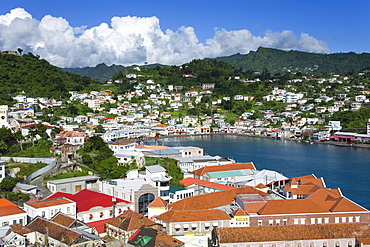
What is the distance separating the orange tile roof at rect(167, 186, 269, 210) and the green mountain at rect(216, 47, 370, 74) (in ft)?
255

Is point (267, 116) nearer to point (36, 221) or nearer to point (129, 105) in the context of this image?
point (129, 105)

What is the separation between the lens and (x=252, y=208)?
10031 mm

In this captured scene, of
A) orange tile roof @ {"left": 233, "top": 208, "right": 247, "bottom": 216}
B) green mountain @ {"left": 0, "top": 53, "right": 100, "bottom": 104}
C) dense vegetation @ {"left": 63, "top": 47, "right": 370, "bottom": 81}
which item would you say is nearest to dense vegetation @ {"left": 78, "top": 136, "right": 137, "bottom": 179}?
orange tile roof @ {"left": 233, "top": 208, "right": 247, "bottom": 216}

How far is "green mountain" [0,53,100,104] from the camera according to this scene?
3506 centimetres

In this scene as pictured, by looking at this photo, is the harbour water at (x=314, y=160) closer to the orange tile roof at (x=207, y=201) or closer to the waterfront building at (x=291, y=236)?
the orange tile roof at (x=207, y=201)

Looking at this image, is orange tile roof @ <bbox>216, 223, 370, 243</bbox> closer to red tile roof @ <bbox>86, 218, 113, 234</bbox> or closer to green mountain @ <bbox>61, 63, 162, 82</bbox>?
red tile roof @ <bbox>86, 218, 113, 234</bbox>

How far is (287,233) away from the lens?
8.44m

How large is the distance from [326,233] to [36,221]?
6518 mm

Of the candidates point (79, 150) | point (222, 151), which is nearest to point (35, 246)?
point (79, 150)

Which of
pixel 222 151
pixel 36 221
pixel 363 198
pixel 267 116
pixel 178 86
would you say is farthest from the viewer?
pixel 178 86

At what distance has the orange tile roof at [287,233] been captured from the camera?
8.19 m

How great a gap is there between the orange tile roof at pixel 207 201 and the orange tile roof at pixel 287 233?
235cm

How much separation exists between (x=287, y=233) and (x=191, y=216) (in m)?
2.32

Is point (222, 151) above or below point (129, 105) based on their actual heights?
below
